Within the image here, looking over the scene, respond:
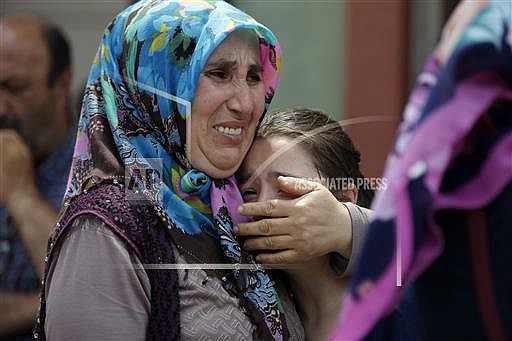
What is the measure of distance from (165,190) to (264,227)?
0.73 feet

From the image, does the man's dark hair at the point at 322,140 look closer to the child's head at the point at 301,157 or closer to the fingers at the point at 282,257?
the child's head at the point at 301,157

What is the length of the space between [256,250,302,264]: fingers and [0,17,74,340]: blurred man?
61 centimetres

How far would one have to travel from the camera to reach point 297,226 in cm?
201

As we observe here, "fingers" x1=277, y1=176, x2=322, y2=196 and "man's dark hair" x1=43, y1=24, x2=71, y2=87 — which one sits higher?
"man's dark hair" x1=43, y1=24, x2=71, y2=87

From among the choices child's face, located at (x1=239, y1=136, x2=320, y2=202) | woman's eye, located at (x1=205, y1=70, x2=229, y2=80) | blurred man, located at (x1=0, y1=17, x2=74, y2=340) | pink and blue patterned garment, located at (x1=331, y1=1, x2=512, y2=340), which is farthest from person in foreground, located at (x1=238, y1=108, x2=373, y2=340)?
pink and blue patterned garment, located at (x1=331, y1=1, x2=512, y2=340)

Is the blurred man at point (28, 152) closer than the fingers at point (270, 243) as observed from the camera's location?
No

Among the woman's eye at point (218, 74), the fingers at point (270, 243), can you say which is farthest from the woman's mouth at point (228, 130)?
the fingers at point (270, 243)

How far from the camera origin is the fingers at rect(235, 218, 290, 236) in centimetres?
202

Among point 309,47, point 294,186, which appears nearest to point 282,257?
point 294,186

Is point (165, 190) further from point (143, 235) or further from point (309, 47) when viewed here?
point (309, 47)

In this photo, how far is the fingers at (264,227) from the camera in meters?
2.02

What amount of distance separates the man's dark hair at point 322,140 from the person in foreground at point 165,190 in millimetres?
60

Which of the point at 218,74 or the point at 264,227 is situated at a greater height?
the point at 218,74

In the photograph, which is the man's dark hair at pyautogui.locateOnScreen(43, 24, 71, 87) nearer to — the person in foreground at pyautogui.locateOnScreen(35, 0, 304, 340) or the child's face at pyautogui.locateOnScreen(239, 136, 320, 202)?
the person in foreground at pyautogui.locateOnScreen(35, 0, 304, 340)
